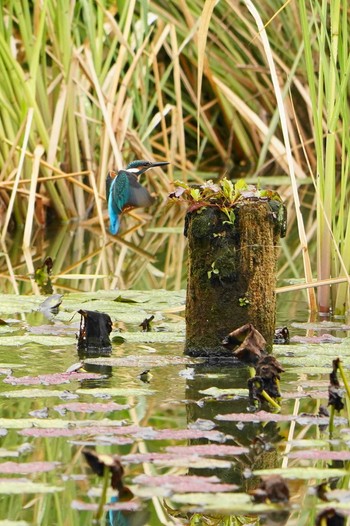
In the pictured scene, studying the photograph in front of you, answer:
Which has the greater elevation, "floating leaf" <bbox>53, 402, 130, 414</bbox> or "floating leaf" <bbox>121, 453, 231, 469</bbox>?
"floating leaf" <bbox>53, 402, 130, 414</bbox>

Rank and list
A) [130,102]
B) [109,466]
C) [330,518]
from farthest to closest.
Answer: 1. [130,102]
2. [109,466]
3. [330,518]

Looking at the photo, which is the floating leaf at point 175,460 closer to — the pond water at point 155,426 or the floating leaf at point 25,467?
the pond water at point 155,426

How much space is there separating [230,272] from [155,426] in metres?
1.00

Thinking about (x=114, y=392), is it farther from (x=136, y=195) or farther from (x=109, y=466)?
(x=136, y=195)

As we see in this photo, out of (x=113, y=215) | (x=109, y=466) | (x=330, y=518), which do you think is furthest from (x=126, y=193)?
(x=330, y=518)

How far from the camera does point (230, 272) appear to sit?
153 inches

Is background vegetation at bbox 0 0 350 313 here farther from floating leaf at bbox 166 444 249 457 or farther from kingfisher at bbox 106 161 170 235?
floating leaf at bbox 166 444 249 457

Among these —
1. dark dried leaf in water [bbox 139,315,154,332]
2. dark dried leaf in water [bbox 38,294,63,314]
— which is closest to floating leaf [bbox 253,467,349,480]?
dark dried leaf in water [bbox 139,315,154,332]

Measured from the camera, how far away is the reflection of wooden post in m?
3.88

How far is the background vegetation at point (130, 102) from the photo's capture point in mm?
6422

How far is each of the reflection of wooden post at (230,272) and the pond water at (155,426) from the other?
14 cm

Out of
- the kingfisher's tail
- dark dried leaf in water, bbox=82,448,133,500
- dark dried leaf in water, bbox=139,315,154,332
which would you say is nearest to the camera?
dark dried leaf in water, bbox=82,448,133,500

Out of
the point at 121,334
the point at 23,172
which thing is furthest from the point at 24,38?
the point at 121,334

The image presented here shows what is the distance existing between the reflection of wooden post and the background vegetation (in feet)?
2.12
